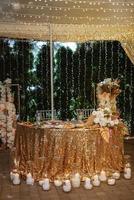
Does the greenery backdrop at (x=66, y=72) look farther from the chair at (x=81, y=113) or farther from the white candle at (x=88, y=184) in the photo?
the white candle at (x=88, y=184)

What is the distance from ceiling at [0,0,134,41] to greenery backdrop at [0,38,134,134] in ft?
6.54

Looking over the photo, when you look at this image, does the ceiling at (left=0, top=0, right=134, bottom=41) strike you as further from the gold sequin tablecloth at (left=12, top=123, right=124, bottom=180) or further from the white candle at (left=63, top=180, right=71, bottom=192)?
the white candle at (left=63, top=180, right=71, bottom=192)

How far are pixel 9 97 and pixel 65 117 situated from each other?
81.7 inches

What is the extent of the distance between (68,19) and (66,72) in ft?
11.7

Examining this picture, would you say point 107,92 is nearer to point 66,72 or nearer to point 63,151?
point 63,151

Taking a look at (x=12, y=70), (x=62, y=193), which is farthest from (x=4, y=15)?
(x=12, y=70)

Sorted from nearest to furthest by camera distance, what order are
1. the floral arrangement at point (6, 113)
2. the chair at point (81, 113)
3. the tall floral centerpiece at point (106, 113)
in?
the tall floral centerpiece at point (106, 113), the chair at point (81, 113), the floral arrangement at point (6, 113)

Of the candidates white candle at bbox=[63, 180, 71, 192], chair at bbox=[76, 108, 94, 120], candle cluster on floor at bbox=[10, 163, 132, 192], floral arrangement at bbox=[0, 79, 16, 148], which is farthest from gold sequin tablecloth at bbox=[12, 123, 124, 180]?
floral arrangement at bbox=[0, 79, 16, 148]

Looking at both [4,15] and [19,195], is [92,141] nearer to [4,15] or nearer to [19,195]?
[19,195]

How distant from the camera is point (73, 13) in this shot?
229 inches

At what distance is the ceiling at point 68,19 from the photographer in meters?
5.20

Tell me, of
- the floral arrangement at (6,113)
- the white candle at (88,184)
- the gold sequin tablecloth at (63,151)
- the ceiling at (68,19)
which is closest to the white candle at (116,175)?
the gold sequin tablecloth at (63,151)

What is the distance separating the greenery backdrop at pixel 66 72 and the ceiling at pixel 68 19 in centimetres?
199

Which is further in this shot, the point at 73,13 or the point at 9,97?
the point at 9,97
